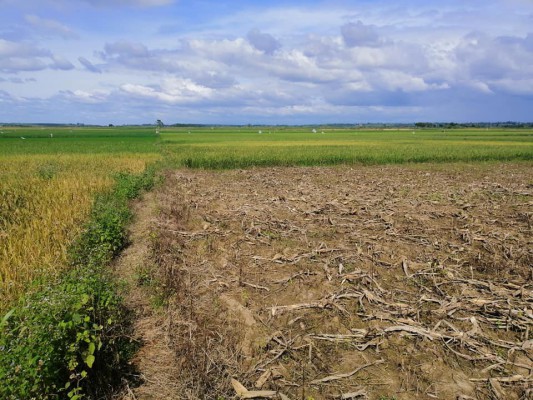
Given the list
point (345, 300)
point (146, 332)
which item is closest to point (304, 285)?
point (345, 300)

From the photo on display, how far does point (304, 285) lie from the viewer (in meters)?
5.93

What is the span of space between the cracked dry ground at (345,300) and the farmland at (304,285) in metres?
0.02

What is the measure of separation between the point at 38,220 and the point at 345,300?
6.65m

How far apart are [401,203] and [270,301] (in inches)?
291

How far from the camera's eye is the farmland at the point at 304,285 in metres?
3.89

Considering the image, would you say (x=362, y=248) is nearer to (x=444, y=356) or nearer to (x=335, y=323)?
(x=335, y=323)

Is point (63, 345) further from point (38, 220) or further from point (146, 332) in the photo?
point (38, 220)

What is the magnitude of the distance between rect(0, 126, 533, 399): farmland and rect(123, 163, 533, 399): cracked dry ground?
0.02m

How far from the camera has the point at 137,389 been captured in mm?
3846

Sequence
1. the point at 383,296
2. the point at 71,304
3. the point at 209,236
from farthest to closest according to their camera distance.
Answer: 1. the point at 209,236
2. the point at 383,296
3. the point at 71,304

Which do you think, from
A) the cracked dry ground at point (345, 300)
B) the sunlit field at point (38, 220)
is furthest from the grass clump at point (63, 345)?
the sunlit field at point (38, 220)

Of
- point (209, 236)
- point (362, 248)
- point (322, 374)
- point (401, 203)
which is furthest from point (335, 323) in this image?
point (401, 203)

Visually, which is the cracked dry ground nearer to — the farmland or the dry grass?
the farmland

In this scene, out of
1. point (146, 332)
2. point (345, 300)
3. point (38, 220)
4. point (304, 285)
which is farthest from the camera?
point (38, 220)
